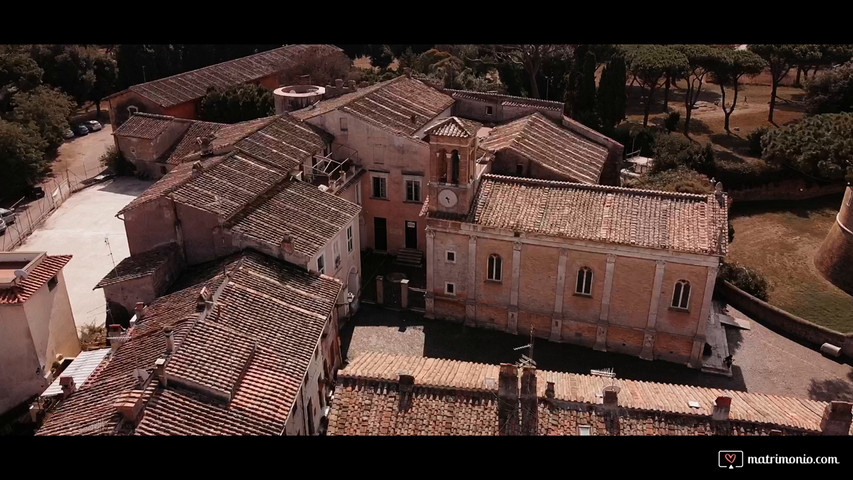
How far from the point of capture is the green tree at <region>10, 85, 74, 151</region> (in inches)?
1959

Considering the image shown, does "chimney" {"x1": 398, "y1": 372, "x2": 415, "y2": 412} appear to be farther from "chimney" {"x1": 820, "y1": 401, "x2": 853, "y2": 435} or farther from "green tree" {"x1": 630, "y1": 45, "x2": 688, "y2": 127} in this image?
"green tree" {"x1": 630, "y1": 45, "x2": 688, "y2": 127}

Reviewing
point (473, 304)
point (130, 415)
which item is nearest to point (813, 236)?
point (473, 304)

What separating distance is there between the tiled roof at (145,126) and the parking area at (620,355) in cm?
2543

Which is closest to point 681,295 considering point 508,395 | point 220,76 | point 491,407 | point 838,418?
point 838,418

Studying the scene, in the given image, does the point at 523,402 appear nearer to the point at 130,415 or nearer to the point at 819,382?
the point at 130,415

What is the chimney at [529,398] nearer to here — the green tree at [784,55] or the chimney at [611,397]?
the chimney at [611,397]

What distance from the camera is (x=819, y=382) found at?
1027 inches

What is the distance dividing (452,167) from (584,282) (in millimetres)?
7218

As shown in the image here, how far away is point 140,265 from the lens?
24.9 meters

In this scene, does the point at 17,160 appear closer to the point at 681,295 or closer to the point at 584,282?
the point at 584,282

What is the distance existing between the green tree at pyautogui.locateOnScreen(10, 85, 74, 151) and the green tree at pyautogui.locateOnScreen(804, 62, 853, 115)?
57.1 m
